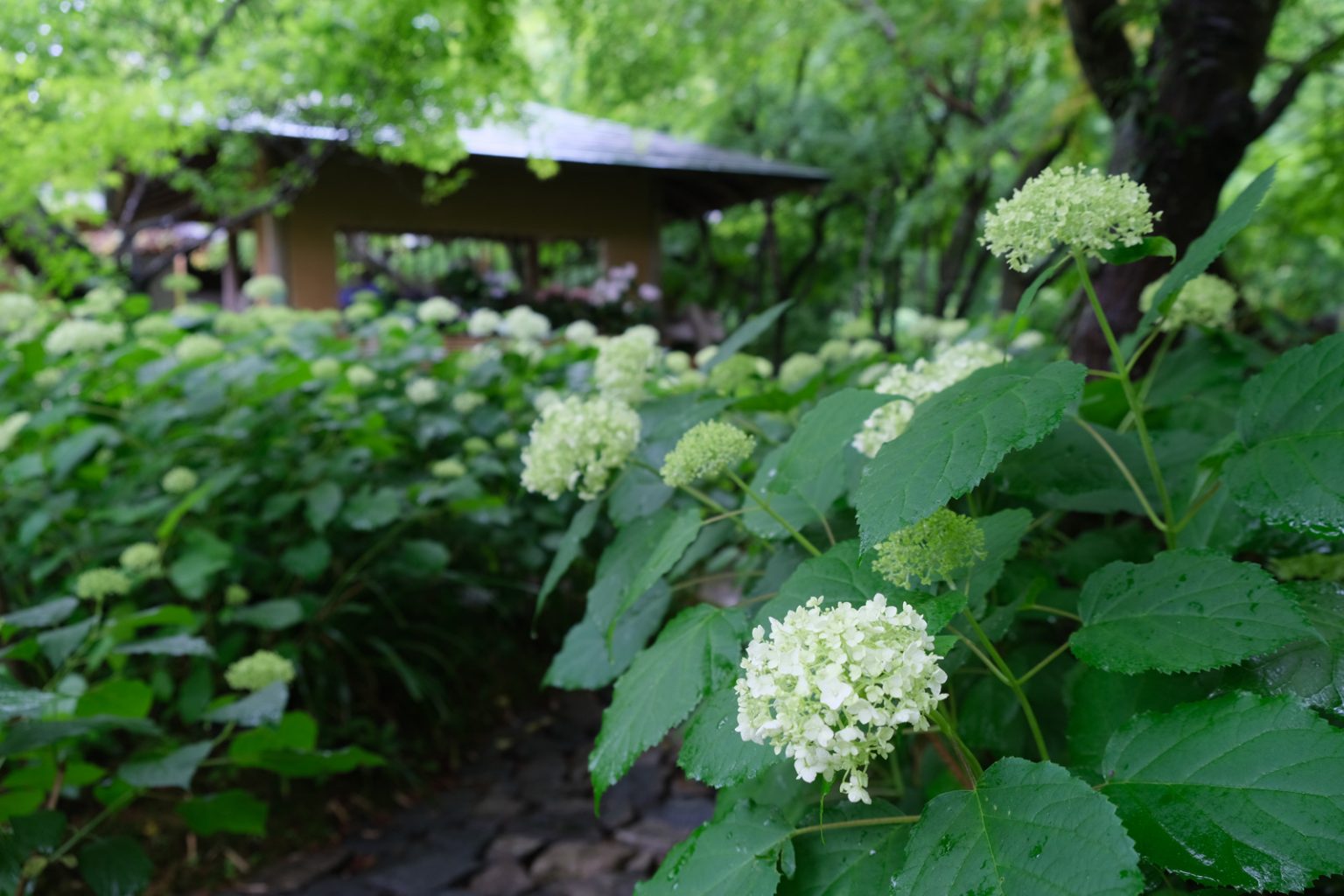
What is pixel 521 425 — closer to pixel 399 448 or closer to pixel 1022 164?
pixel 399 448

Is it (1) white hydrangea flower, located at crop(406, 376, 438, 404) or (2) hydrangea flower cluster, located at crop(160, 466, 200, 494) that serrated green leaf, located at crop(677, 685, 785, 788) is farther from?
(1) white hydrangea flower, located at crop(406, 376, 438, 404)

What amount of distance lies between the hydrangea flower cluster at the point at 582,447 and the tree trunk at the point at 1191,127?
1.14 m

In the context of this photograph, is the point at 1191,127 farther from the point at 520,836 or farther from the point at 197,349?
the point at 197,349

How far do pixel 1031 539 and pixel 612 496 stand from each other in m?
0.69

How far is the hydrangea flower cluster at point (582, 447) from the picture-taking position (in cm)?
123

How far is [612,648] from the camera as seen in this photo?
119 centimetres

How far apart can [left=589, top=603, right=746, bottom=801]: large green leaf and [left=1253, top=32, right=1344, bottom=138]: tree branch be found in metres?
1.75

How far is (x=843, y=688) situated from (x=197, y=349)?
260 centimetres

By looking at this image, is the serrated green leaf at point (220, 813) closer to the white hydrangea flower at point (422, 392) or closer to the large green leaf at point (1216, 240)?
the white hydrangea flower at point (422, 392)

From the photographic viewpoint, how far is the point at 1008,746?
1.05m

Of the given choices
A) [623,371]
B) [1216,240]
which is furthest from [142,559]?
[1216,240]

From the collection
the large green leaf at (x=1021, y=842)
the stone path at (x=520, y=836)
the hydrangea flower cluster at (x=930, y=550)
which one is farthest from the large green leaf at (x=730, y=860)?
the stone path at (x=520, y=836)

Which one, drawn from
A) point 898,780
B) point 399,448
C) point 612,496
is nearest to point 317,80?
point 399,448

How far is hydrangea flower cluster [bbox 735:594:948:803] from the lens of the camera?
635mm
